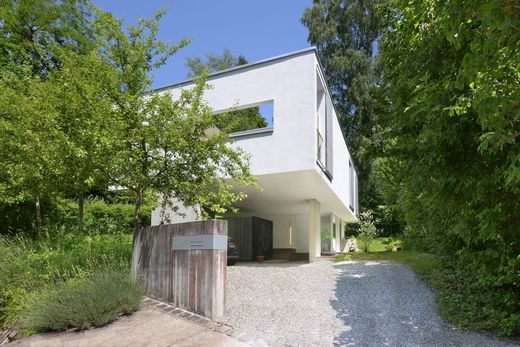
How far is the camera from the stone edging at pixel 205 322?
226 inches

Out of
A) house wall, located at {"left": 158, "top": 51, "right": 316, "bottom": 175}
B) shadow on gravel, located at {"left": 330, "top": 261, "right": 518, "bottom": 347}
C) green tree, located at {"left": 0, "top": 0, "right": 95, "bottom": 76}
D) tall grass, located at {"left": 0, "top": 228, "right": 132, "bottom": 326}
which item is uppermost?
green tree, located at {"left": 0, "top": 0, "right": 95, "bottom": 76}

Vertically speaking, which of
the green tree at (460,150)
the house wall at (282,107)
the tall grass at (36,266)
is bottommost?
the tall grass at (36,266)

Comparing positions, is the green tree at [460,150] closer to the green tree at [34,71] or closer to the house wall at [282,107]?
the house wall at [282,107]

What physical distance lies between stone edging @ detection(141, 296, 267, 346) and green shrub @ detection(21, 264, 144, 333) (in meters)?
0.41

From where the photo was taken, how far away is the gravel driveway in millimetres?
5816

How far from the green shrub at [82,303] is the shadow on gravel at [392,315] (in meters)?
3.50

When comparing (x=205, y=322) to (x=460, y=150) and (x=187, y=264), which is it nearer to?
(x=187, y=264)

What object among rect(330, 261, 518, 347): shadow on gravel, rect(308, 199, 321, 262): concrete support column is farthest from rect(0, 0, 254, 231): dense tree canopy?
rect(308, 199, 321, 262): concrete support column

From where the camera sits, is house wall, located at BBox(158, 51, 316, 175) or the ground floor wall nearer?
house wall, located at BBox(158, 51, 316, 175)

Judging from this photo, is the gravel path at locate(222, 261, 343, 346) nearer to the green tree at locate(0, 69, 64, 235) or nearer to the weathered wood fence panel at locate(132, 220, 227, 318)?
the weathered wood fence panel at locate(132, 220, 227, 318)

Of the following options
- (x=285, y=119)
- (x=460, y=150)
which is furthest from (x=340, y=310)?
(x=285, y=119)

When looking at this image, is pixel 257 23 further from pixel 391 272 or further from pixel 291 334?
pixel 291 334

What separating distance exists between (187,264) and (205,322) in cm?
114

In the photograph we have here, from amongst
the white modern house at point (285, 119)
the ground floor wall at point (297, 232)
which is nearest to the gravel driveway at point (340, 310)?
the white modern house at point (285, 119)
